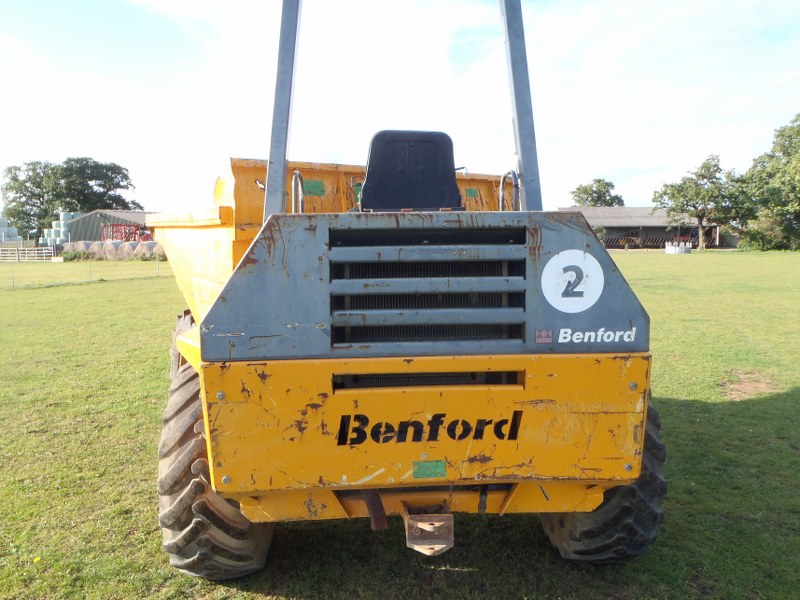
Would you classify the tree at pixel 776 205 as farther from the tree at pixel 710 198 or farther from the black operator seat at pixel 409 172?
the black operator seat at pixel 409 172

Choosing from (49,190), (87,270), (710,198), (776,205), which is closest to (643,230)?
(710,198)

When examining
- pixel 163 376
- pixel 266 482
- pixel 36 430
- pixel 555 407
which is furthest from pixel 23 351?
pixel 555 407

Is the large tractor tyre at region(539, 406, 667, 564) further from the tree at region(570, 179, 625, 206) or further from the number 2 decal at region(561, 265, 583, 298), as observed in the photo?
the tree at region(570, 179, 625, 206)

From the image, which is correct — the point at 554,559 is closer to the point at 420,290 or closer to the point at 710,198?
the point at 420,290

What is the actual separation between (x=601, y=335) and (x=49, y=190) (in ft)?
300

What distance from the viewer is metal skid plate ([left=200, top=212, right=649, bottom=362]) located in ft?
8.68

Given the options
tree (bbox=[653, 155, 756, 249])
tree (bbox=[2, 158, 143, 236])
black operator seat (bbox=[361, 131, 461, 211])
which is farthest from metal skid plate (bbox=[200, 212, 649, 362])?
tree (bbox=[2, 158, 143, 236])

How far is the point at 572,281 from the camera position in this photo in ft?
8.95

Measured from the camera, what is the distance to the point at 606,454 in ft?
9.28

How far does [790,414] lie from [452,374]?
542 centimetres

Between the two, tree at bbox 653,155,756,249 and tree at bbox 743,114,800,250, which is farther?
tree at bbox 653,155,756,249

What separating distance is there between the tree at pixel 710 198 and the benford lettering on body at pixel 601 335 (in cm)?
6788

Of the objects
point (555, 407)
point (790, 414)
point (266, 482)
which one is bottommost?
point (790, 414)

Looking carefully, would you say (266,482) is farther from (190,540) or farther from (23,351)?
(23,351)
